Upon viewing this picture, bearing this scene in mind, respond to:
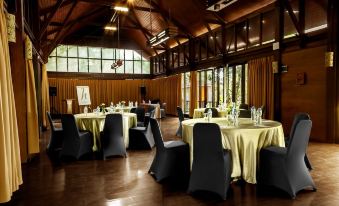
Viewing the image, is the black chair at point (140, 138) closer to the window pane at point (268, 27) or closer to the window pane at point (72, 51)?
the window pane at point (268, 27)

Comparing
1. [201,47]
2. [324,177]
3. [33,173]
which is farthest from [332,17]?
[33,173]

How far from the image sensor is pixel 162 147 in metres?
3.43

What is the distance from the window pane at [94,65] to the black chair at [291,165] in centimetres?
1441

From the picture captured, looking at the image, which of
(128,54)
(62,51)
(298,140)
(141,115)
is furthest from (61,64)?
(298,140)

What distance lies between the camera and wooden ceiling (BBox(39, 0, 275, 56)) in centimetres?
906

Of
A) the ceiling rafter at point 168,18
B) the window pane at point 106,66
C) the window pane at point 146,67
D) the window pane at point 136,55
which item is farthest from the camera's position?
the window pane at point 146,67

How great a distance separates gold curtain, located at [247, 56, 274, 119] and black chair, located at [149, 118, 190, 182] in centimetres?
504

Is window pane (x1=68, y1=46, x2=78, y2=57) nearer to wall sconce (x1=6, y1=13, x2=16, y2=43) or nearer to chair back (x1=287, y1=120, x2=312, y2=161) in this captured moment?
wall sconce (x1=6, y1=13, x2=16, y2=43)

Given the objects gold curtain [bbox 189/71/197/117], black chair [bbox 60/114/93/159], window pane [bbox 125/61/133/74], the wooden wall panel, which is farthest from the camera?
window pane [bbox 125/61/133/74]

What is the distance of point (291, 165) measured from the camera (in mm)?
2906

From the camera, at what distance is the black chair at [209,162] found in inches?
111

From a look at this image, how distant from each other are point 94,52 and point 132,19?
3.63 metres

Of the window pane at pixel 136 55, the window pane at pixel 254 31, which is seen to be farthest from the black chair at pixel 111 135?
the window pane at pixel 136 55

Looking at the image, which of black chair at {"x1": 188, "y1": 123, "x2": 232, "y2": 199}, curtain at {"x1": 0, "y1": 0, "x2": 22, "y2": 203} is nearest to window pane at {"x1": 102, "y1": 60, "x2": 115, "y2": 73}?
curtain at {"x1": 0, "y1": 0, "x2": 22, "y2": 203}
